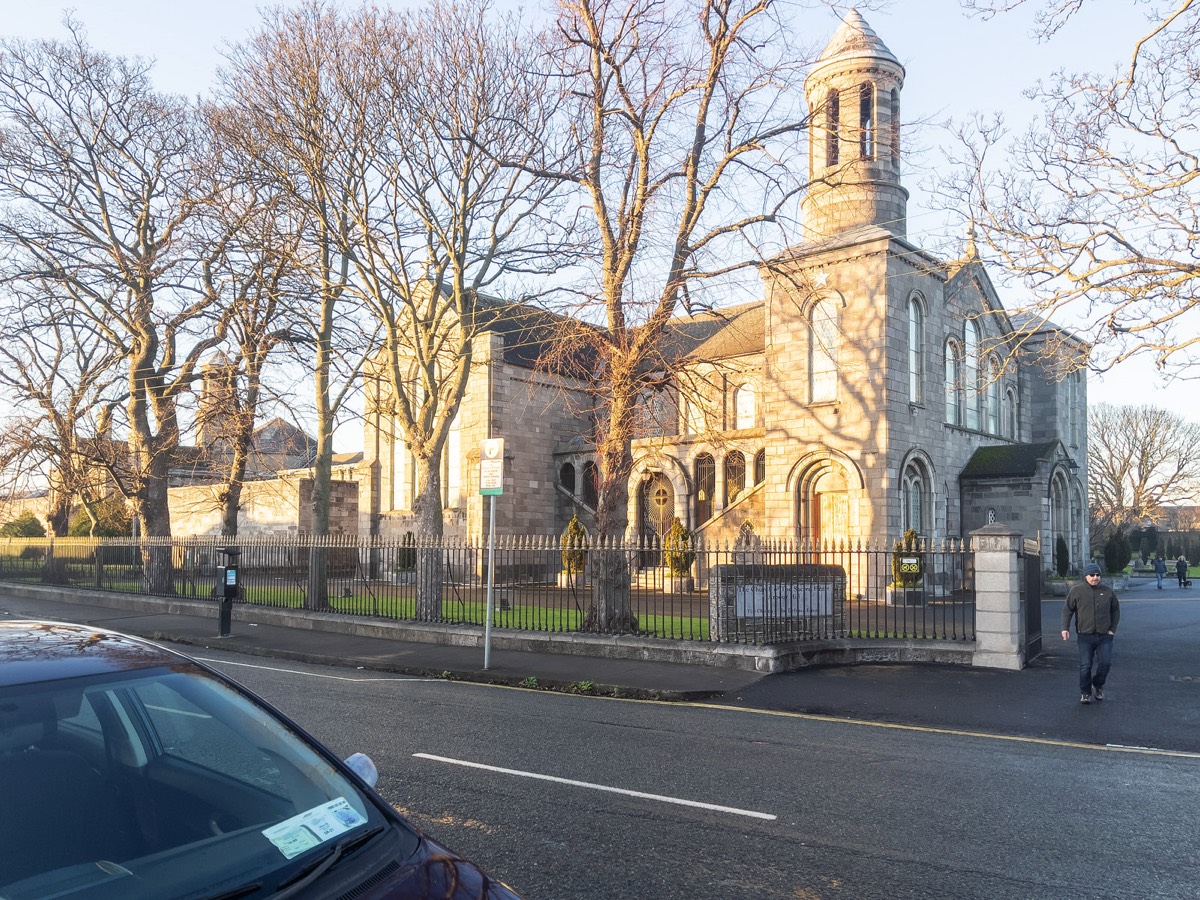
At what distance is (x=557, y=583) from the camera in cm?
2072

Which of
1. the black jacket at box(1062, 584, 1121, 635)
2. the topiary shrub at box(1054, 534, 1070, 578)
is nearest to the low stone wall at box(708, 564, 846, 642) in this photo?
the black jacket at box(1062, 584, 1121, 635)

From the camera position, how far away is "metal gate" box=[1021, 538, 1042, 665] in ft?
46.6

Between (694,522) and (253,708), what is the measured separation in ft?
99.6

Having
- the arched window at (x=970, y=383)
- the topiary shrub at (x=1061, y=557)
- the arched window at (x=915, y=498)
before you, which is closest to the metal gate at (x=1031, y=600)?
the arched window at (x=915, y=498)

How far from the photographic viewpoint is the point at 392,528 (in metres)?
41.1

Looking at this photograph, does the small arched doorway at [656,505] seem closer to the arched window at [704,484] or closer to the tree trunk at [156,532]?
the arched window at [704,484]

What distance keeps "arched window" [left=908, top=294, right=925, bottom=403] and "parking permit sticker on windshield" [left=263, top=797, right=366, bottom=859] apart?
27495 mm

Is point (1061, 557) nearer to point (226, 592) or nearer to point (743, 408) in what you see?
point (743, 408)

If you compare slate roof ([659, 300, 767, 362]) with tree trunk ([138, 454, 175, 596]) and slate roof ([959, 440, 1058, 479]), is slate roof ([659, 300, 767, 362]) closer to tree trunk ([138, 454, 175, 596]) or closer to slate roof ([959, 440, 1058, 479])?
slate roof ([959, 440, 1058, 479])

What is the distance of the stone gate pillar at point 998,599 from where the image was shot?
1367 centimetres

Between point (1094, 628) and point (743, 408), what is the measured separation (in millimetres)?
25507

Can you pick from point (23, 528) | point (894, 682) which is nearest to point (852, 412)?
point (894, 682)

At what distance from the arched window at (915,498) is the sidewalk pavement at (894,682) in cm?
889

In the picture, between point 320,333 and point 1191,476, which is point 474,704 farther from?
point 1191,476
